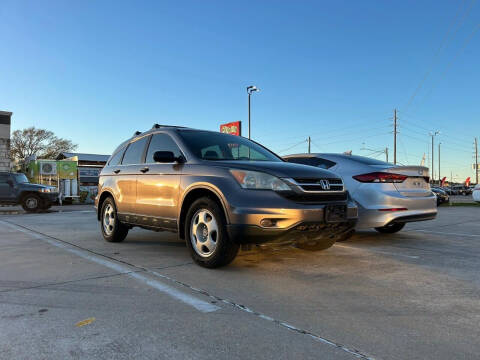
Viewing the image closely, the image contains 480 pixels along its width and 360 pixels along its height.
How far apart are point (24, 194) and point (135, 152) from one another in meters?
12.5

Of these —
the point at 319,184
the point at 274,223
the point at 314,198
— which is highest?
the point at 319,184

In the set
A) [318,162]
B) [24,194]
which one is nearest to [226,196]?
[318,162]

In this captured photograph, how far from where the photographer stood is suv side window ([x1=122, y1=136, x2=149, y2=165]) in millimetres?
6048

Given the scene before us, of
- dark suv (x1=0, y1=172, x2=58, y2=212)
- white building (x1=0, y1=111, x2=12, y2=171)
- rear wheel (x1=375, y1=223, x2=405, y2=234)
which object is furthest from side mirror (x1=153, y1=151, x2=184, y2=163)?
white building (x1=0, y1=111, x2=12, y2=171)

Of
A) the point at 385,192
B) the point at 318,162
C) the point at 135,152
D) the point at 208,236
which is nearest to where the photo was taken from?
the point at 208,236

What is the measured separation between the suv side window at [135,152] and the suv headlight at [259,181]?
231 cm

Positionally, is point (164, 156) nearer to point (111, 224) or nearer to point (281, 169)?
point (281, 169)

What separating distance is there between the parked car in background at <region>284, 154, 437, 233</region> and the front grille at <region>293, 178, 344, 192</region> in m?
1.45

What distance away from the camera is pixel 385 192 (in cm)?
591

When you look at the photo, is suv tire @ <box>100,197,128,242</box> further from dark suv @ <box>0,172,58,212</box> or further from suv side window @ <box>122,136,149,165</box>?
dark suv @ <box>0,172,58,212</box>

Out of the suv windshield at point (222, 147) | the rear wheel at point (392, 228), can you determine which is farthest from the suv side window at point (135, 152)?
the rear wheel at point (392, 228)

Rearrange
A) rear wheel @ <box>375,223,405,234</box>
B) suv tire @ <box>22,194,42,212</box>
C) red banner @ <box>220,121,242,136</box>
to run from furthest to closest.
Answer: red banner @ <box>220,121,242,136</box>, suv tire @ <box>22,194,42,212</box>, rear wheel @ <box>375,223,405,234</box>

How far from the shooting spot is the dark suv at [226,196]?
406 cm

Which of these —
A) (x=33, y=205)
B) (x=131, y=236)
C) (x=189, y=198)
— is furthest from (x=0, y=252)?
(x=33, y=205)
